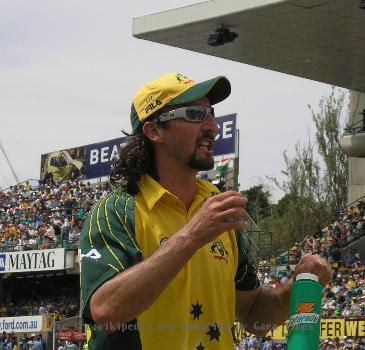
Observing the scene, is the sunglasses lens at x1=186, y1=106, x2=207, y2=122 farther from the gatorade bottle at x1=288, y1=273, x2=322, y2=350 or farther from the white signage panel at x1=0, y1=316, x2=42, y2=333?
the white signage panel at x1=0, y1=316, x2=42, y2=333

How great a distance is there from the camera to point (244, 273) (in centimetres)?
404

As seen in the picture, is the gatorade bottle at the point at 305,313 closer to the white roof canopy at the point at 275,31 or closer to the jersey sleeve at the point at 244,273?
the jersey sleeve at the point at 244,273

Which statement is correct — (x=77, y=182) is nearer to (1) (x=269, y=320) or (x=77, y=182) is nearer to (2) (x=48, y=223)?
(2) (x=48, y=223)

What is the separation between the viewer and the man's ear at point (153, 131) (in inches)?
147

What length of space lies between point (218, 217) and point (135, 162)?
67 centimetres

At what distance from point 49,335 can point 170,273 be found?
32.3 metres

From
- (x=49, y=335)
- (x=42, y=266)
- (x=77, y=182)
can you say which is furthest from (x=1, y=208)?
(x=49, y=335)

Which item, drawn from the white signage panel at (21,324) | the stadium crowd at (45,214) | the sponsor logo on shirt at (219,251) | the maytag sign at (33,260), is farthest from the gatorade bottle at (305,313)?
the maytag sign at (33,260)

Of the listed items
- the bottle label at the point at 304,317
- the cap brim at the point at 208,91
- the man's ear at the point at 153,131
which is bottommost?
the bottle label at the point at 304,317

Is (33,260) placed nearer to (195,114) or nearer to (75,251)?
(75,251)

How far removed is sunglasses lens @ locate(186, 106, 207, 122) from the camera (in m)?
3.63

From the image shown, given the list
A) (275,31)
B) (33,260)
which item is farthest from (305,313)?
Answer: (33,260)

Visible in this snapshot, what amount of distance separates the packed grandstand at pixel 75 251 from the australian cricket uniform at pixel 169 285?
18131mm

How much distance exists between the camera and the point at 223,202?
3.20 meters
